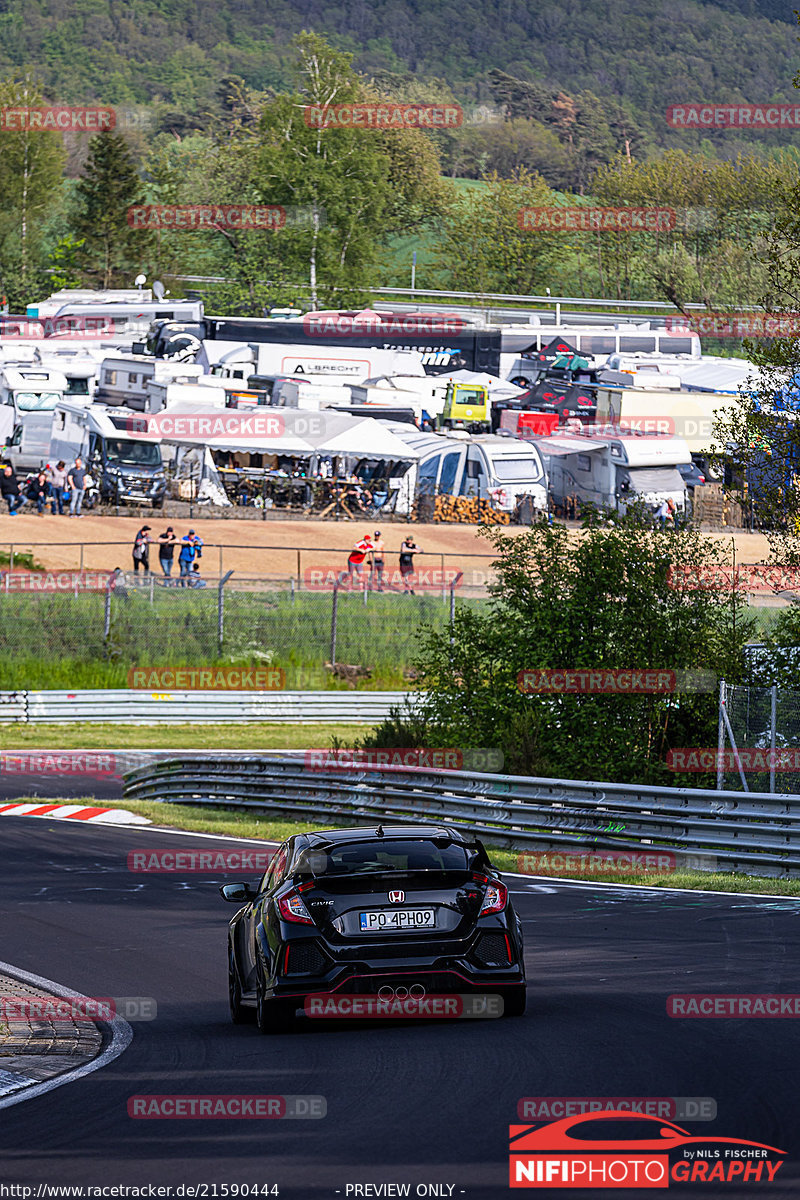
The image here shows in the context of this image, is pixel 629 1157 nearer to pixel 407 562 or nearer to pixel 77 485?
pixel 407 562

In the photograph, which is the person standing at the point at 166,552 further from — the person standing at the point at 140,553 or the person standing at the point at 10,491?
the person standing at the point at 10,491

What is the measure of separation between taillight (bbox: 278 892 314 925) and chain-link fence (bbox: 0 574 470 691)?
2590cm

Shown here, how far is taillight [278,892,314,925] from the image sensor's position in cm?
848

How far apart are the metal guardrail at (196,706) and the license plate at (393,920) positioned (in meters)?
25.3

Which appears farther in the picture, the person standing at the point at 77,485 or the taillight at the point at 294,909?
the person standing at the point at 77,485

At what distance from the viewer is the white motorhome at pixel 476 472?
54.9m

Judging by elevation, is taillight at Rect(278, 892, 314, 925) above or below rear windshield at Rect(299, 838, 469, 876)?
below

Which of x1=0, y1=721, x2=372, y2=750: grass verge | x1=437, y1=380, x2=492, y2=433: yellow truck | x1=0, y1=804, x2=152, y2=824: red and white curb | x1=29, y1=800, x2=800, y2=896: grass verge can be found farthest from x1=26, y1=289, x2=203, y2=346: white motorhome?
x1=29, y1=800, x2=800, y2=896: grass verge

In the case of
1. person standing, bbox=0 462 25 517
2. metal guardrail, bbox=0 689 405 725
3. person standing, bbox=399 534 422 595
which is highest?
person standing, bbox=0 462 25 517

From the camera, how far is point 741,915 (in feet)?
42.5

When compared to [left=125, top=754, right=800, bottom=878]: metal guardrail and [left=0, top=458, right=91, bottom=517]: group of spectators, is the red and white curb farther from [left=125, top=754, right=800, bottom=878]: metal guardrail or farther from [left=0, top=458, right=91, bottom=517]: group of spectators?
[left=0, top=458, right=91, bottom=517]: group of spectators

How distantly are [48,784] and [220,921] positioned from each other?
14419 mm

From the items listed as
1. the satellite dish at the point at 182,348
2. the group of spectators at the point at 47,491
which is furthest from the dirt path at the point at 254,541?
the satellite dish at the point at 182,348

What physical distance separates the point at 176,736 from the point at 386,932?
25203 millimetres
